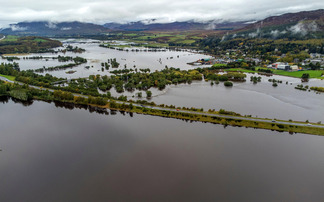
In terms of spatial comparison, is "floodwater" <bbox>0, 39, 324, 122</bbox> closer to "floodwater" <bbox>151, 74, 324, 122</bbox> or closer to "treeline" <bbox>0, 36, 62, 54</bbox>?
"floodwater" <bbox>151, 74, 324, 122</bbox>

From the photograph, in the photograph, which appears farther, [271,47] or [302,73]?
[271,47]

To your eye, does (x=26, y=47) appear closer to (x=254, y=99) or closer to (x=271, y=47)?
(x=254, y=99)

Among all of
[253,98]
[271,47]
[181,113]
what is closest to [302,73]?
[253,98]

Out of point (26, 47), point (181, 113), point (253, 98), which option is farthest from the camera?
point (26, 47)

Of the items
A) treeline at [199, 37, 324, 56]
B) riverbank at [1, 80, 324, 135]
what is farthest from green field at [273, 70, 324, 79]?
riverbank at [1, 80, 324, 135]

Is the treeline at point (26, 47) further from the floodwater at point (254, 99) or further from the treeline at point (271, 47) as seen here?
the floodwater at point (254, 99)

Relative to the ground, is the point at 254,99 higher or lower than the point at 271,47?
lower

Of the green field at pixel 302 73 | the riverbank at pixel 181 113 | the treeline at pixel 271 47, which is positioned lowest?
the riverbank at pixel 181 113

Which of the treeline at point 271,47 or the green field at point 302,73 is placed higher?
the treeline at point 271,47

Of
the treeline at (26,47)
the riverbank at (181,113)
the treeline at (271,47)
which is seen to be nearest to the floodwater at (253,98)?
the riverbank at (181,113)

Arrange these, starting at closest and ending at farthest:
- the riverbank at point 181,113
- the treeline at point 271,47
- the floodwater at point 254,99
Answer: the riverbank at point 181,113, the floodwater at point 254,99, the treeline at point 271,47

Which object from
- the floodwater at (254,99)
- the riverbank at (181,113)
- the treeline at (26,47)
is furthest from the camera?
the treeline at (26,47)
